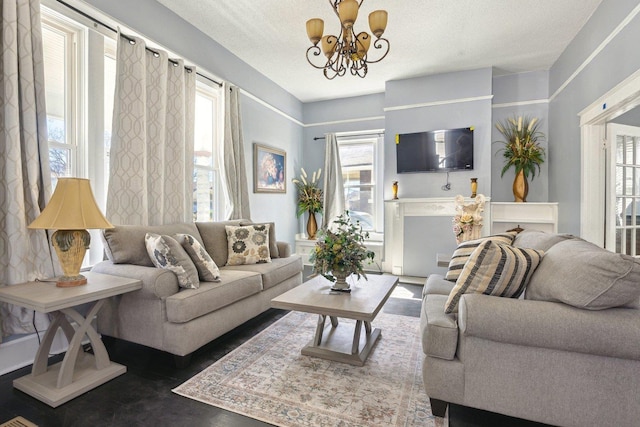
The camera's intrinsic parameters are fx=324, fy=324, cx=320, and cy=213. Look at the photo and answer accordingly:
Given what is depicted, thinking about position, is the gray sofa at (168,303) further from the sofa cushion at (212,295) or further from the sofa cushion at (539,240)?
the sofa cushion at (539,240)

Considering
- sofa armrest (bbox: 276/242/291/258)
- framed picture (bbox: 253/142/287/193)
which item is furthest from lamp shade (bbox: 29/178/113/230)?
framed picture (bbox: 253/142/287/193)

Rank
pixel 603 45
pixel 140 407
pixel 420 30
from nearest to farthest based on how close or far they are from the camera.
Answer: pixel 140 407, pixel 603 45, pixel 420 30

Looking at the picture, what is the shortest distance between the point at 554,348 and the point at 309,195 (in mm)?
4591

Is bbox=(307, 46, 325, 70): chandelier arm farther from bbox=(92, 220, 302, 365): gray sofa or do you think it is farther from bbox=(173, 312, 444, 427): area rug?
bbox=(173, 312, 444, 427): area rug

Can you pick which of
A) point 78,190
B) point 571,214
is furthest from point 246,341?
point 571,214

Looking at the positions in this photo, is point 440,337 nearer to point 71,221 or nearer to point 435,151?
point 71,221

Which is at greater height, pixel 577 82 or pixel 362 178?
pixel 577 82

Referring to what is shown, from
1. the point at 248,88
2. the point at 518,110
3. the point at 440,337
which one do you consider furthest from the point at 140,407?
the point at 518,110

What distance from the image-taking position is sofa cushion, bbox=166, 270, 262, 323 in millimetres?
Result: 2146

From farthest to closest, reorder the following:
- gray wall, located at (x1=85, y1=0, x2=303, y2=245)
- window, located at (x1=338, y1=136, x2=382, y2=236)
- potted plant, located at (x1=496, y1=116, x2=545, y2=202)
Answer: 1. window, located at (x1=338, y1=136, x2=382, y2=236)
2. potted plant, located at (x1=496, y1=116, x2=545, y2=202)
3. gray wall, located at (x1=85, y1=0, x2=303, y2=245)

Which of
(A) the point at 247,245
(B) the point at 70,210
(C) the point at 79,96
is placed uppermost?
(C) the point at 79,96

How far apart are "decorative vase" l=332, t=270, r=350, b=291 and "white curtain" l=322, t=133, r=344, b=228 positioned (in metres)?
3.27

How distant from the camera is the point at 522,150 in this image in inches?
172

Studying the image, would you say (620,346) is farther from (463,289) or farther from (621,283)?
(463,289)
